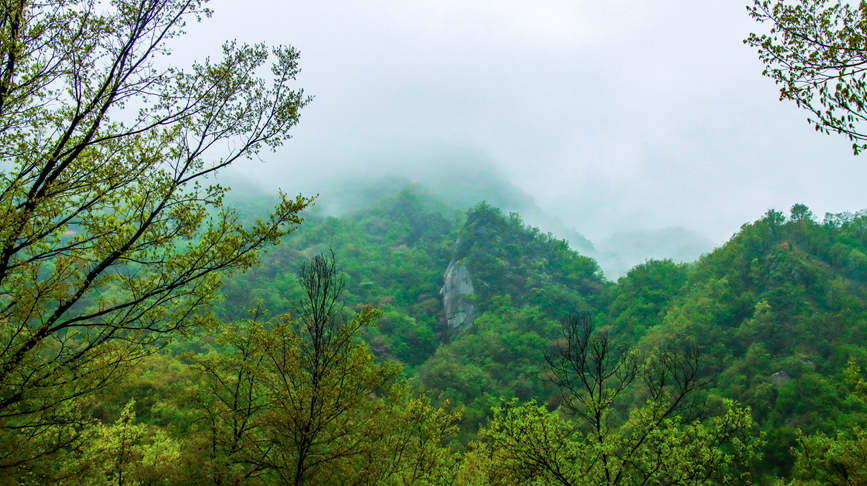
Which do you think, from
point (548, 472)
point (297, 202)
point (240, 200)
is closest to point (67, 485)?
point (297, 202)

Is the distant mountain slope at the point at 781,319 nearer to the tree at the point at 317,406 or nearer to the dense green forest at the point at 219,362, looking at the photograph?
the dense green forest at the point at 219,362

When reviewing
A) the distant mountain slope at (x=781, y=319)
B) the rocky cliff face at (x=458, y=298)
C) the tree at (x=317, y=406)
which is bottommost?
the tree at (x=317, y=406)

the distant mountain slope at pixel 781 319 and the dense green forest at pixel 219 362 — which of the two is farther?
the distant mountain slope at pixel 781 319

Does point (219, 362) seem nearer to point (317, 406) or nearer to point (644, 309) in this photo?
point (317, 406)

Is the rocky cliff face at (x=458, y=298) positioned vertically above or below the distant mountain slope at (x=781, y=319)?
above

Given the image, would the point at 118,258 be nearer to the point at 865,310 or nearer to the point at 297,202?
the point at 297,202

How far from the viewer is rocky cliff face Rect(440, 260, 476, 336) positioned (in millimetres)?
51062

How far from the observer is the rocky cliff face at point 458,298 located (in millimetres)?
51062

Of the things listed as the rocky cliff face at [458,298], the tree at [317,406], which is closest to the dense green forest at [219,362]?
the tree at [317,406]

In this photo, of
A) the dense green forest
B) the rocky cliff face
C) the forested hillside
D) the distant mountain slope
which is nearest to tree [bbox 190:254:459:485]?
the dense green forest

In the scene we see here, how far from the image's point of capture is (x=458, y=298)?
53.6 metres

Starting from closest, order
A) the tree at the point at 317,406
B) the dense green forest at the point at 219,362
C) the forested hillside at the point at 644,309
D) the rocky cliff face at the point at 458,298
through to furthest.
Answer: the dense green forest at the point at 219,362, the tree at the point at 317,406, the forested hillside at the point at 644,309, the rocky cliff face at the point at 458,298

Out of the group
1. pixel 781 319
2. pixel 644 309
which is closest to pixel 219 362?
pixel 781 319

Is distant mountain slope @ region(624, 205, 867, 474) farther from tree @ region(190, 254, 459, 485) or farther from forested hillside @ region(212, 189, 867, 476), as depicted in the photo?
tree @ region(190, 254, 459, 485)
